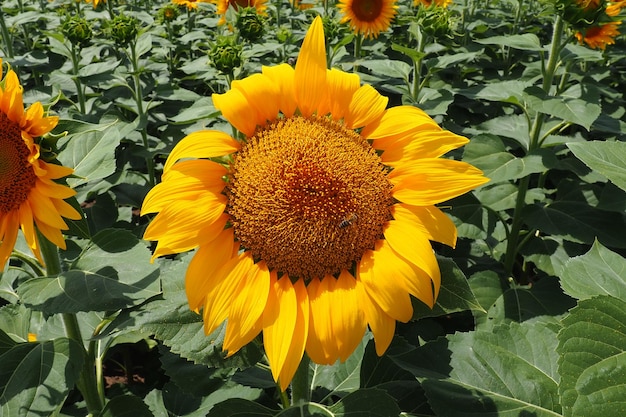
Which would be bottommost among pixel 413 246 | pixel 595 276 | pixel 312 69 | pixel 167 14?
pixel 167 14

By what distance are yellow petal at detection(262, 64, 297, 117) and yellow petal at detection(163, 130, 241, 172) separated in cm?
15

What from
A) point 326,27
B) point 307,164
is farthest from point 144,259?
point 326,27

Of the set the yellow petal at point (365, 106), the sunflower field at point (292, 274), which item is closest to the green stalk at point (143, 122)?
the sunflower field at point (292, 274)

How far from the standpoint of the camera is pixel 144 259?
1505mm

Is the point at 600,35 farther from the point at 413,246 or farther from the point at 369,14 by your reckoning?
the point at 413,246

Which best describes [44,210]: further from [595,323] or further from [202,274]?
[595,323]

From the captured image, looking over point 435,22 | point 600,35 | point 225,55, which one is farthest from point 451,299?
point 600,35

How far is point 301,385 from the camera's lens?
1.35 m

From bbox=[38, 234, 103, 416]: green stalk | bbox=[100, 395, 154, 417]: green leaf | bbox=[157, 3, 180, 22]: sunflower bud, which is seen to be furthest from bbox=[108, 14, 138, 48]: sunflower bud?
bbox=[100, 395, 154, 417]: green leaf

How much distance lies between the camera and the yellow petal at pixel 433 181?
1.13m

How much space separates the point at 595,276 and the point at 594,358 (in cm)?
42

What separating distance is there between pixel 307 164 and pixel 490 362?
28.0 inches

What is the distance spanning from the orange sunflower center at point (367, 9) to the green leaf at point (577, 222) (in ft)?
8.32

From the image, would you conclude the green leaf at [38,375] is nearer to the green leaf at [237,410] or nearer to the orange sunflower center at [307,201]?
the green leaf at [237,410]
